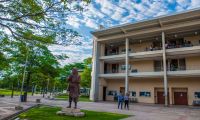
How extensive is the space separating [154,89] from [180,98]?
3.75 meters

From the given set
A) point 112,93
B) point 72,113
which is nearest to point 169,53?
point 112,93

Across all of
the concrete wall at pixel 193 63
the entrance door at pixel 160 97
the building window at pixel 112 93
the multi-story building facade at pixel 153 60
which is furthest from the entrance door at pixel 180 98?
the building window at pixel 112 93

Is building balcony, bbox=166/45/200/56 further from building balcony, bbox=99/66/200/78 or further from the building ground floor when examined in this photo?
the building ground floor

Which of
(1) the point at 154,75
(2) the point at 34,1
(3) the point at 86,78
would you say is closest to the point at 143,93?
(1) the point at 154,75

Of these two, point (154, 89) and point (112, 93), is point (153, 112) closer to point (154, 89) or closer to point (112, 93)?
point (154, 89)

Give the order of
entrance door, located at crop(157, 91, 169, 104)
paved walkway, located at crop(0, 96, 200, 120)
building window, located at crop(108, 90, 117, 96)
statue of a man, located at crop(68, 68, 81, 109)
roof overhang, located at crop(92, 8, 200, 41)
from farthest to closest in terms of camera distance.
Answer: building window, located at crop(108, 90, 117, 96), entrance door, located at crop(157, 91, 169, 104), roof overhang, located at crop(92, 8, 200, 41), paved walkway, located at crop(0, 96, 200, 120), statue of a man, located at crop(68, 68, 81, 109)

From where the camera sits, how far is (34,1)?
9266mm

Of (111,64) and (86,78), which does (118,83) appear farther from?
(86,78)

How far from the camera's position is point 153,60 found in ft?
95.9

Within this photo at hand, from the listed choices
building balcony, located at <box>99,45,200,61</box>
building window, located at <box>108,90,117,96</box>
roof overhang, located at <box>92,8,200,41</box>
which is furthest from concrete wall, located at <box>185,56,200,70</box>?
building window, located at <box>108,90,117,96</box>

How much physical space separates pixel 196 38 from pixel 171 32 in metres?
3.39

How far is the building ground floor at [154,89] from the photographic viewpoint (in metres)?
25.7

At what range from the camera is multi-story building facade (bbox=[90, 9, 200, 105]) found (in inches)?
984

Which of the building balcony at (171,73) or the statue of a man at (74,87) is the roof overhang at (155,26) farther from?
the statue of a man at (74,87)
